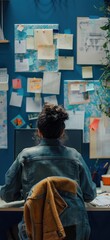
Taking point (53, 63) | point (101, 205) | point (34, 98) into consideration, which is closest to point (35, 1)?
point (53, 63)

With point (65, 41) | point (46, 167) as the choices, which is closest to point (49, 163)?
point (46, 167)

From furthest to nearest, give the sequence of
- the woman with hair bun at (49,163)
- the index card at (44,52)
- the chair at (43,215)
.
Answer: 1. the index card at (44,52)
2. the woman with hair bun at (49,163)
3. the chair at (43,215)

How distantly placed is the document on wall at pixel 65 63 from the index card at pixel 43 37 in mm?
146

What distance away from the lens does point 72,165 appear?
2.09 meters

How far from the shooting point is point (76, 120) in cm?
292

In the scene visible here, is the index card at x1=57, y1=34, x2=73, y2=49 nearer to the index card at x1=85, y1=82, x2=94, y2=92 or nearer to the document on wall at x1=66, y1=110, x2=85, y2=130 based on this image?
the index card at x1=85, y1=82, x2=94, y2=92

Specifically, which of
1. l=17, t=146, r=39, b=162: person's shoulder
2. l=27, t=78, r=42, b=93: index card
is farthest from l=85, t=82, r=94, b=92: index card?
l=17, t=146, r=39, b=162: person's shoulder

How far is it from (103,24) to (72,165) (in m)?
1.30

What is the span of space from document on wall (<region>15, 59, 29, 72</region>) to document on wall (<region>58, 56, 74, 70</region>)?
0.83ft

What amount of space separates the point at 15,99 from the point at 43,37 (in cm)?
52

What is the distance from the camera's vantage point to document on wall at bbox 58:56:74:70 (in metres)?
2.89

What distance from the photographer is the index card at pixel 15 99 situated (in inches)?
114

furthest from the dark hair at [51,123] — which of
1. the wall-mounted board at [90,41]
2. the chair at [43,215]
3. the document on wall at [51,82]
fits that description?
the wall-mounted board at [90,41]

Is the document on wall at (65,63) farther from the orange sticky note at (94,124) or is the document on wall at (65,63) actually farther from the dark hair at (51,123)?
the dark hair at (51,123)
